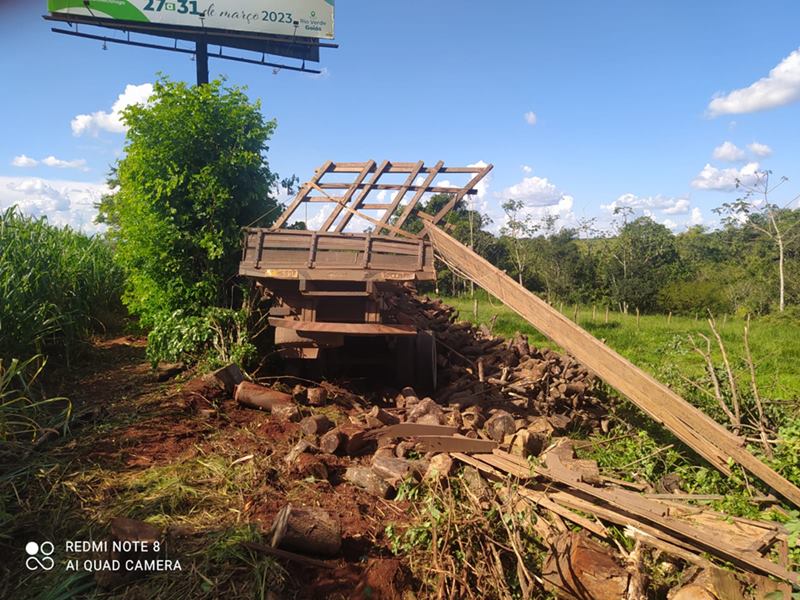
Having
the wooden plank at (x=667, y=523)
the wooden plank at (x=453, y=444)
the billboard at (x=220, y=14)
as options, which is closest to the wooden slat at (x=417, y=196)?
the wooden plank at (x=453, y=444)

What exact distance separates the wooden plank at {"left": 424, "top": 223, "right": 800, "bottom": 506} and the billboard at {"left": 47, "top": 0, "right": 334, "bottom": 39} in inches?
422

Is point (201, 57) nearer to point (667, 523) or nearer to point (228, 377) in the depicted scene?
point (228, 377)

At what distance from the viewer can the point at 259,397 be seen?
192 inches

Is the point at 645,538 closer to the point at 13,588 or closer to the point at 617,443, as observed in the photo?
the point at 617,443

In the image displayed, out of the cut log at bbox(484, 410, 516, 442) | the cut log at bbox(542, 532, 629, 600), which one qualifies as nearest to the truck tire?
the cut log at bbox(484, 410, 516, 442)

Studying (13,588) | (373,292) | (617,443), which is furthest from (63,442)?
(617,443)

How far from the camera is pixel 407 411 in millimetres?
5379

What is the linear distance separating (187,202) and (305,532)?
5.06 m

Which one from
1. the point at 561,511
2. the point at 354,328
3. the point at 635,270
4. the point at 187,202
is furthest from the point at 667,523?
the point at 635,270

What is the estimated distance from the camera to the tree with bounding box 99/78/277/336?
640cm

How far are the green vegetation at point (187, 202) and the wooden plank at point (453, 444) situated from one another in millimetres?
3322

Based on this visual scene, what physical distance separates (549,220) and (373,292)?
30878 mm

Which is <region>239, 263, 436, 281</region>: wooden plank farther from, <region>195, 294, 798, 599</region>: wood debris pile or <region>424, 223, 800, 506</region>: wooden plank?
<region>195, 294, 798, 599</region>: wood debris pile

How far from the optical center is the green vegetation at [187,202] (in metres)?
6.36
